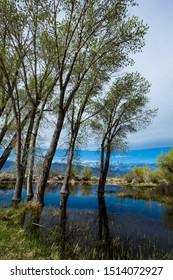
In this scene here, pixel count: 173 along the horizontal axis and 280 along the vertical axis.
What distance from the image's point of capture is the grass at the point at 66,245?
7.09 m

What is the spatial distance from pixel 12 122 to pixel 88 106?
1410cm

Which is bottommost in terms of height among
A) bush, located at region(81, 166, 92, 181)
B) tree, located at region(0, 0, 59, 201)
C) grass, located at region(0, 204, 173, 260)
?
grass, located at region(0, 204, 173, 260)

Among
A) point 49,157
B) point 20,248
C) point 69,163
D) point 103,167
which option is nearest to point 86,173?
point 103,167

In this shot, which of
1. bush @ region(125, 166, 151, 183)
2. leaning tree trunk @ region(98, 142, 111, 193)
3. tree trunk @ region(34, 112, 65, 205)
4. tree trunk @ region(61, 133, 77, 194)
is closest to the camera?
tree trunk @ region(34, 112, 65, 205)

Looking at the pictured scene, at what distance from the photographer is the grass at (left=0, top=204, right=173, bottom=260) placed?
709cm

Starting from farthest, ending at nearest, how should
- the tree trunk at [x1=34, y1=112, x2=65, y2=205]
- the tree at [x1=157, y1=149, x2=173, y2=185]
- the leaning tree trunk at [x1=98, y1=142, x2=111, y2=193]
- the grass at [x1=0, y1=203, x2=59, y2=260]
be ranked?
the tree at [x1=157, y1=149, x2=173, y2=185], the leaning tree trunk at [x1=98, y1=142, x2=111, y2=193], the tree trunk at [x1=34, y1=112, x2=65, y2=205], the grass at [x1=0, y1=203, x2=59, y2=260]

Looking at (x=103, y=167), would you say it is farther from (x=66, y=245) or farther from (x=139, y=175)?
(x=139, y=175)

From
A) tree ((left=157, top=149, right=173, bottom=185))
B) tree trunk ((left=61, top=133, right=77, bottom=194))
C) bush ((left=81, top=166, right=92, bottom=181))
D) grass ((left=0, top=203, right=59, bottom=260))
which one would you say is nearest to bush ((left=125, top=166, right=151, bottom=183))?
bush ((left=81, top=166, right=92, bottom=181))

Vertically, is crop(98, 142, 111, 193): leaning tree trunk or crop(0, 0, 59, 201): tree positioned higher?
crop(0, 0, 59, 201): tree

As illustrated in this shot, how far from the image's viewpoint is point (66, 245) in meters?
8.91

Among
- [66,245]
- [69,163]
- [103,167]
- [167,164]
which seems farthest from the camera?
[167,164]

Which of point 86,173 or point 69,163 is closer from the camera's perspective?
point 69,163

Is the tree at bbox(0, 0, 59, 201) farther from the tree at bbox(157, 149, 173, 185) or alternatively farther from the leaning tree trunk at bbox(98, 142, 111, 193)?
the tree at bbox(157, 149, 173, 185)

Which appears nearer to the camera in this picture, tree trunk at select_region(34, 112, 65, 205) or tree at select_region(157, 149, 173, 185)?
tree trunk at select_region(34, 112, 65, 205)
